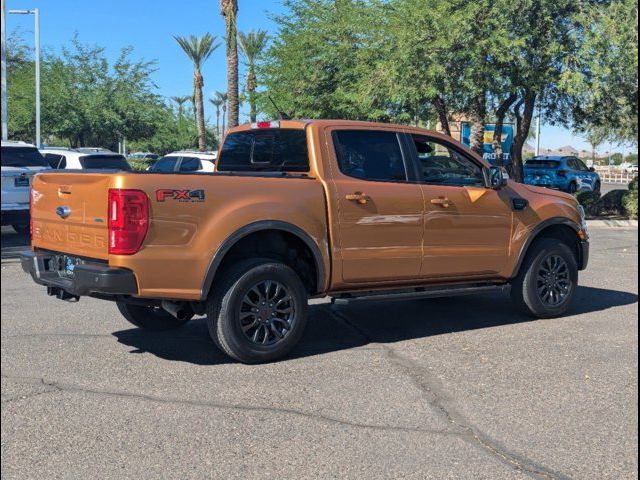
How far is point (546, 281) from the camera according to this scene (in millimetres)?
7473

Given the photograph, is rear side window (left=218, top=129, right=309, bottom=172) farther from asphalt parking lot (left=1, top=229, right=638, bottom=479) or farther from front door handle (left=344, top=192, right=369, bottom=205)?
asphalt parking lot (left=1, top=229, right=638, bottom=479)

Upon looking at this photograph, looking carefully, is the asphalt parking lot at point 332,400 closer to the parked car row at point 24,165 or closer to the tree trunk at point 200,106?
the parked car row at point 24,165

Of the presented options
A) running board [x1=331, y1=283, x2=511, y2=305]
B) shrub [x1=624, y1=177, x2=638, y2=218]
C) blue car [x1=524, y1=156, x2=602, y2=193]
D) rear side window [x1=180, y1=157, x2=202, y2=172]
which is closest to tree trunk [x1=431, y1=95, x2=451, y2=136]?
shrub [x1=624, y1=177, x2=638, y2=218]

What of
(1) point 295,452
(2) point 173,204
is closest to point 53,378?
(2) point 173,204

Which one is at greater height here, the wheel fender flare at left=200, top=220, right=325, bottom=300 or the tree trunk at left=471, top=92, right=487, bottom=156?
the tree trunk at left=471, top=92, right=487, bottom=156

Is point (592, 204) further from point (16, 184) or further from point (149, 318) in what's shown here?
point (149, 318)

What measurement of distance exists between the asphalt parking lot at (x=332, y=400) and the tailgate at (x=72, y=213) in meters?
0.92

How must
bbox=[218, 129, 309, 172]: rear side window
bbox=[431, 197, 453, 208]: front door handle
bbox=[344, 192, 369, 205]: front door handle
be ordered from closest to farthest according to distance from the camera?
bbox=[344, 192, 369, 205]: front door handle
bbox=[218, 129, 309, 172]: rear side window
bbox=[431, 197, 453, 208]: front door handle

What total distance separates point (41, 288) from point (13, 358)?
11.1 ft

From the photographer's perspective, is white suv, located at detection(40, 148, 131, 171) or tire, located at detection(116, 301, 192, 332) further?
white suv, located at detection(40, 148, 131, 171)

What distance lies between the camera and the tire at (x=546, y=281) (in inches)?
288

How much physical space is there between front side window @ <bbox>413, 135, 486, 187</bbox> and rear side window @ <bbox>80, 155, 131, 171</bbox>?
10205 mm

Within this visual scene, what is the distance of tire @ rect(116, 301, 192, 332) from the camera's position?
21.4 ft

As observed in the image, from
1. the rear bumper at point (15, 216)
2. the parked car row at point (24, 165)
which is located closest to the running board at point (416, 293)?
the parked car row at point (24, 165)
